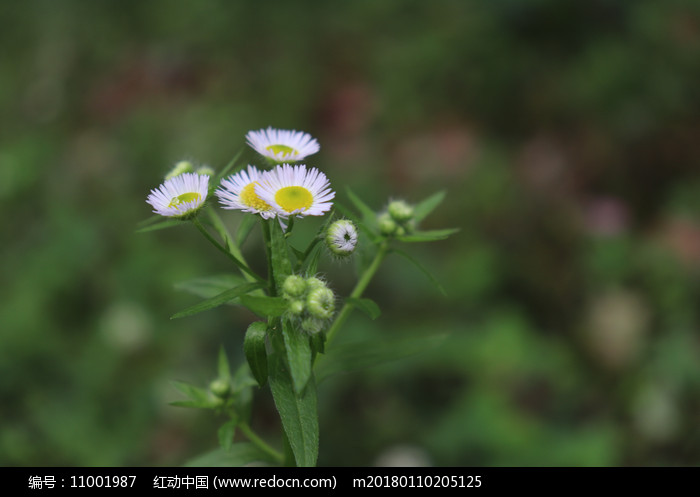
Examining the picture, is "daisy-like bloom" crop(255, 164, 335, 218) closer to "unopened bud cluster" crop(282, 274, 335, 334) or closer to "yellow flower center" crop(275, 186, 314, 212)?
"yellow flower center" crop(275, 186, 314, 212)

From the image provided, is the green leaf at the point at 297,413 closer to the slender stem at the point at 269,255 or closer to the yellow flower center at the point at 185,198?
the slender stem at the point at 269,255

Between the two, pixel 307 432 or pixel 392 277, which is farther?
pixel 392 277

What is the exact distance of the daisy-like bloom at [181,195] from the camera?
136cm

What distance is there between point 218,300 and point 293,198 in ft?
0.91

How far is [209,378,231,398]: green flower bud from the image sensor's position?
5.19 feet

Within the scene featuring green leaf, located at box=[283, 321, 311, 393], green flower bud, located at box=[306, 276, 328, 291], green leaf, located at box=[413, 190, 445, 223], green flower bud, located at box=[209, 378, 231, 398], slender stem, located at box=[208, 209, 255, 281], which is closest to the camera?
green leaf, located at box=[283, 321, 311, 393]

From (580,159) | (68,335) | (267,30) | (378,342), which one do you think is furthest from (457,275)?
(267,30)

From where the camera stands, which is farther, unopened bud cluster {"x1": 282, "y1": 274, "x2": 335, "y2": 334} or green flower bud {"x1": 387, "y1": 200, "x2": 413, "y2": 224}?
green flower bud {"x1": 387, "y1": 200, "x2": 413, "y2": 224}

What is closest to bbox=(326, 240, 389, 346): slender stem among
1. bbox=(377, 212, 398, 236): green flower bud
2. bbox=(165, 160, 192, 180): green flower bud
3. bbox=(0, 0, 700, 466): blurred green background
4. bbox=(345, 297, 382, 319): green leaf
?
bbox=(377, 212, 398, 236): green flower bud

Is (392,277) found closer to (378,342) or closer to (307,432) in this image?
(378,342)

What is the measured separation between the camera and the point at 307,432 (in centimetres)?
131

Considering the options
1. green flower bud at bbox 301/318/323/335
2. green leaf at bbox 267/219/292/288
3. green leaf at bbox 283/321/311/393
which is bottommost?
green leaf at bbox 283/321/311/393

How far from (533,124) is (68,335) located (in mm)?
3197

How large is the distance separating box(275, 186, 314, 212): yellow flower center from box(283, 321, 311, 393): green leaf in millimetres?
253
